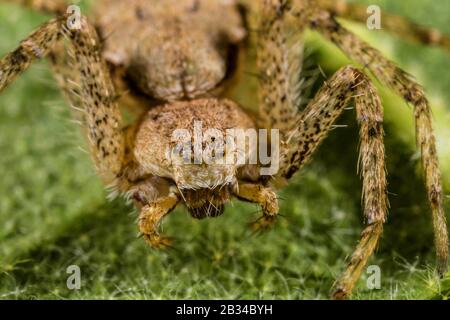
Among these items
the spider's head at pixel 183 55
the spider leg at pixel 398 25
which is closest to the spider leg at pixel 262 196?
the spider's head at pixel 183 55

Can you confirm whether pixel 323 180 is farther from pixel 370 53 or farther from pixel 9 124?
pixel 9 124

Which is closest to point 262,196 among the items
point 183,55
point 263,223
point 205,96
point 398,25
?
point 263,223

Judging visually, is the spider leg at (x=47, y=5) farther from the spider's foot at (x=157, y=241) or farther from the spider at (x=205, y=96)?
the spider's foot at (x=157, y=241)

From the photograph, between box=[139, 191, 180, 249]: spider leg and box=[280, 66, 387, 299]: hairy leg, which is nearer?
box=[280, 66, 387, 299]: hairy leg

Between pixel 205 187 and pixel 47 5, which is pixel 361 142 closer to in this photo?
pixel 205 187

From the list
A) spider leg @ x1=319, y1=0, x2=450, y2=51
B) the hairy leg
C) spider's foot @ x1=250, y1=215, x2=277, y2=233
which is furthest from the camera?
spider leg @ x1=319, y1=0, x2=450, y2=51

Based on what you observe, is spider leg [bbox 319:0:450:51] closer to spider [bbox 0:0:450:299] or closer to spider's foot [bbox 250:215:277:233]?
spider [bbox 0:0:450:299]

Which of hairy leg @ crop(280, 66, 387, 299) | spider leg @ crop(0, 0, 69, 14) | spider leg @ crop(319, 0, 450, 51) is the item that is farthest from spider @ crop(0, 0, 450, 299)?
spider leg @ crop(319, 0, 450, 51)
